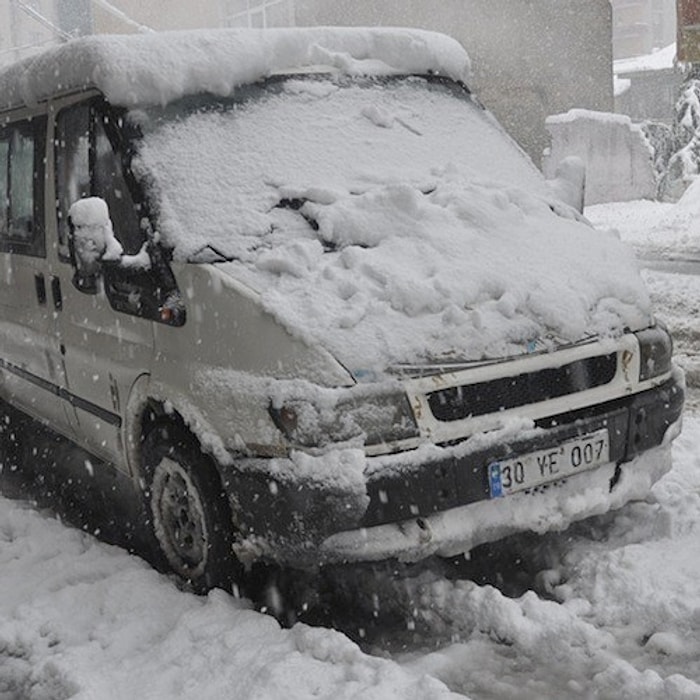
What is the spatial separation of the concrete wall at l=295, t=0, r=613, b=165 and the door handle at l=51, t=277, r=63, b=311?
2218 centimetres

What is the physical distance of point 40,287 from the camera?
5238 millimetres

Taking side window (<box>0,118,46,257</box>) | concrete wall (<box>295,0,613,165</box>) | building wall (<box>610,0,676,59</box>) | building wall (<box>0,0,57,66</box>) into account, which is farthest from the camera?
building wall (<box>610,0,676,59</box>)

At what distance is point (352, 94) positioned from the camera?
4.92 m

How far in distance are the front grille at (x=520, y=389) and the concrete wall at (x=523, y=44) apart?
2319cm

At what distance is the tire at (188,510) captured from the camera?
401 cm

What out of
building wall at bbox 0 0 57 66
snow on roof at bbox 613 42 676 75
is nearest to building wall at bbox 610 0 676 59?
snow on roof at bbox 613 42 676 75

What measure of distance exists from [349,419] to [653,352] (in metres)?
1.39

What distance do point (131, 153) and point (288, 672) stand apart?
7.00ft

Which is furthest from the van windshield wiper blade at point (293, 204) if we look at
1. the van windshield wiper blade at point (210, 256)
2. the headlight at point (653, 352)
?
the headlight at point (653, 352)

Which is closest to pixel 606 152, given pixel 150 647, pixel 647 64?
pixel 150 647

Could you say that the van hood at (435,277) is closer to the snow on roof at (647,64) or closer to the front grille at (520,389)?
the front grille at (520,389)

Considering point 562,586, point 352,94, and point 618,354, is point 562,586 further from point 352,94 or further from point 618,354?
point 352,94

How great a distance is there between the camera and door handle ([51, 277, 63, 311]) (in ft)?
16.5

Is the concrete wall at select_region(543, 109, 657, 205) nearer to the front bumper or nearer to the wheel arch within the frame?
the wheel arch
